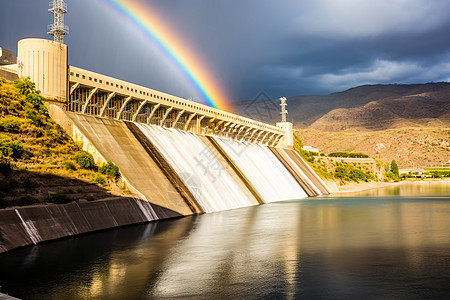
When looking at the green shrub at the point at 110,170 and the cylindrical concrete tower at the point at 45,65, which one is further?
the cylindrical concrete tower at the point at 45,65

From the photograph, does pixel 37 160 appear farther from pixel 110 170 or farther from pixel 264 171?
pixel 264 171

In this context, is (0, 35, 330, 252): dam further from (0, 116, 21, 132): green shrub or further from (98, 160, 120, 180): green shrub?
(0, 116, 21, 132): green shrub

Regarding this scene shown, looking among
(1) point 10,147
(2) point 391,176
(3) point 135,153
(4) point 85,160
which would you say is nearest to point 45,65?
(4) point 85,160

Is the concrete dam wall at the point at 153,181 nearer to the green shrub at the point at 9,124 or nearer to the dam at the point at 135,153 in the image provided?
the dam at the point at 135,153

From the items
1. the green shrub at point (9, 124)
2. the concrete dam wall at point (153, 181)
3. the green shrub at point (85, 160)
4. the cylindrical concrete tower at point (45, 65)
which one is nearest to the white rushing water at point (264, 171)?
the concrete dam wall at point (153, 181)

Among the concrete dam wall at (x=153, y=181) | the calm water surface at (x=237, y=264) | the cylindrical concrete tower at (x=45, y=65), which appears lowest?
the calm water surface at (x=237, y=264)

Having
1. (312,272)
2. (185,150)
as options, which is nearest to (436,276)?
(312,272)

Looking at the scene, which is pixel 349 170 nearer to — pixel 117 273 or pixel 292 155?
pixel 292 155

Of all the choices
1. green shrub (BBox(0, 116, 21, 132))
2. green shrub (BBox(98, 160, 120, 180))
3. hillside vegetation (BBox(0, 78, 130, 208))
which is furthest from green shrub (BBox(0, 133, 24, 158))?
green shrub (BBox(98, 160, 120, 180))
